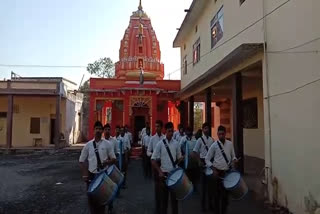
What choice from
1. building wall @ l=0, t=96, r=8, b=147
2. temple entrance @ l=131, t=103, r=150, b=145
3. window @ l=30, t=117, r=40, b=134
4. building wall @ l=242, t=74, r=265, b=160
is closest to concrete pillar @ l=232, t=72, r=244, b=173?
building wall @ l=242, t=74, r=265, b=160

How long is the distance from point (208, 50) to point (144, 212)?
916 centimetres

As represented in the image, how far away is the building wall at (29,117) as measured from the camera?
28.4 metres

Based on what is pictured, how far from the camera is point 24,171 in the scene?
1500 centimetres

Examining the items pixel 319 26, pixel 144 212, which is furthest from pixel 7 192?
pixel 319 26

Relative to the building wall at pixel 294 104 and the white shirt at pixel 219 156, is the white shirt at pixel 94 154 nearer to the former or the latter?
the white shirt at pixel 219 156

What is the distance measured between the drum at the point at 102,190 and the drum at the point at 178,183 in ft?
2.76

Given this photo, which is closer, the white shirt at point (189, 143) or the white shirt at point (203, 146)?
the white shirt at point (203, 146)

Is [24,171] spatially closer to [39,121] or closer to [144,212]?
[144,212]

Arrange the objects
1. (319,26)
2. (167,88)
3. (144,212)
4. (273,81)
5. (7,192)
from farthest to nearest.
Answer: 1. (167,88)
2. (7,192)
3. (273,81)
4. (144,212)
5. (319,26)

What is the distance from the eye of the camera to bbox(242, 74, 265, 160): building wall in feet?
47.9

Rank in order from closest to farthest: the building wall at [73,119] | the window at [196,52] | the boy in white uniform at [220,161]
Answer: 1. the boy in white uniform at [220,161]
2. the window at [196,52]
3. the building wall at [73,119]

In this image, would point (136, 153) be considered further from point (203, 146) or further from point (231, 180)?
point (231, 180)

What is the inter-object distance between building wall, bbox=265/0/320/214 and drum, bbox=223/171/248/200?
1079 mm

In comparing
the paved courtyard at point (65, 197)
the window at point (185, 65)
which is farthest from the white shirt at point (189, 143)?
the window at point (185, 65)
